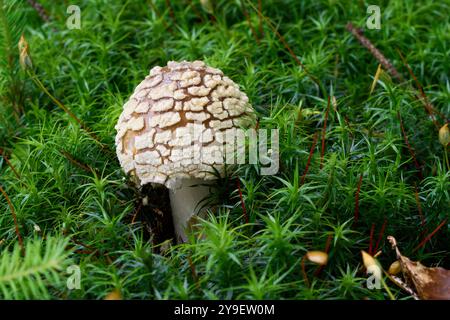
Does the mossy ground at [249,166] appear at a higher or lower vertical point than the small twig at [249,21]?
lower

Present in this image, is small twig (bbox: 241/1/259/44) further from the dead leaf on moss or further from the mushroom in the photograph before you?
the dead leaf on moss

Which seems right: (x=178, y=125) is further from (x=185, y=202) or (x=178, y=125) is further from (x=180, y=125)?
(x=185, y=202)

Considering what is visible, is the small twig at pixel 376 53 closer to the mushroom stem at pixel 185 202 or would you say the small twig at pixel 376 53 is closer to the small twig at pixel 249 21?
the small twig at pixel 249 21

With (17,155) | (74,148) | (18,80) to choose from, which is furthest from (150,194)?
(18,80)

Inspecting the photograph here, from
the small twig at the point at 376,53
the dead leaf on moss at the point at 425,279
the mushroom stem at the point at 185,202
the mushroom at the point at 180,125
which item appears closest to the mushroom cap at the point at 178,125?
the mushroom at the point at 180,125

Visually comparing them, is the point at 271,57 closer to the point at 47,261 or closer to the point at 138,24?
the point at 138,24
